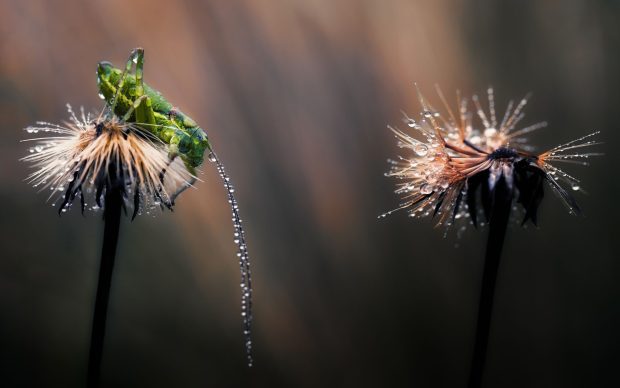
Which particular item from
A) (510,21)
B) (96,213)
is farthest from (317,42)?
(96,213)

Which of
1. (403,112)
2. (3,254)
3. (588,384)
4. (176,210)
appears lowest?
(588,384)

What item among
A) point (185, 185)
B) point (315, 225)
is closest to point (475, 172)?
point (185, 185)

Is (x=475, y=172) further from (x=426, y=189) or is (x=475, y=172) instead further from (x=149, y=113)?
(x=149, y=113)

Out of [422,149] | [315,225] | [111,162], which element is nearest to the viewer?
[111,162]

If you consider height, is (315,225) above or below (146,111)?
below

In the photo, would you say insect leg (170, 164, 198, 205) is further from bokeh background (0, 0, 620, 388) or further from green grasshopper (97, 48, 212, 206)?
bokeh background (0, 0, 620, 388)

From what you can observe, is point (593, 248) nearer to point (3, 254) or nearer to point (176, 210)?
point (176, 210)

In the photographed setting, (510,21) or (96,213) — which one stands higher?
(510,21)

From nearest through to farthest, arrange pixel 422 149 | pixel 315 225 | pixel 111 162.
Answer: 1. pixel 111 162
2. pixel 422 149
3. pixel 315 225
